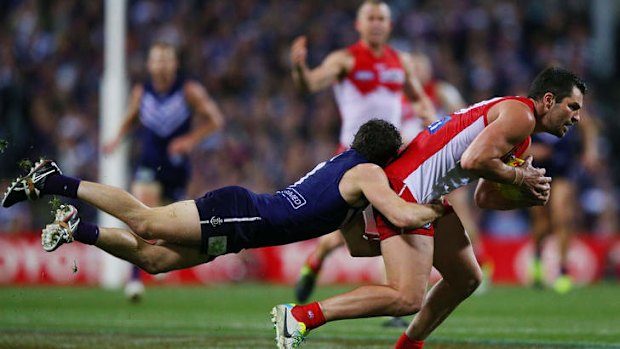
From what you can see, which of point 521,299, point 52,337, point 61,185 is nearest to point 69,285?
point 521,299

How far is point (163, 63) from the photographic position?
1379cm

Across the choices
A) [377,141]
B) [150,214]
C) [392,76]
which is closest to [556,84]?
[377,141]

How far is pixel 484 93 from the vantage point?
20.8 metres

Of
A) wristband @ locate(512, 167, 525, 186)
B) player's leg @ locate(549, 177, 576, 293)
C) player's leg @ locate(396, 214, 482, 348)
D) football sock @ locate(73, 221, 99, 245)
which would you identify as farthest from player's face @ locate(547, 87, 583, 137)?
player's leg @ locate(549, 177, 576, 293)

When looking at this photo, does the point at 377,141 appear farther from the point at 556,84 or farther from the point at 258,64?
the point at 258,64

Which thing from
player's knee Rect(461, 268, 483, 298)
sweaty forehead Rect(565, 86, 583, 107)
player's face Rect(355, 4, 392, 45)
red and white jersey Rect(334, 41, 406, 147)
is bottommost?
player's knee Rect(461, 268, 483, 298)

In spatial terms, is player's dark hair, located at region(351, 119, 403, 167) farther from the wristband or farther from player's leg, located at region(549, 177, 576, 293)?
player's leg, located at region(549, 177, 576, 293)

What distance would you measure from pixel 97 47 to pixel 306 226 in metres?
15.8

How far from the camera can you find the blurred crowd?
19.9 meters

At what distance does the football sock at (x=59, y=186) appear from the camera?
7.37 meters

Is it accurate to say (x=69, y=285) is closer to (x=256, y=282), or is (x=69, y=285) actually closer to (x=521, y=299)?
(x=256, y=282)

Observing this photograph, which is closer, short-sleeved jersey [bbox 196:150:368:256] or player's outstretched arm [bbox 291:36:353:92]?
short-sleeved jersey [bbox 196:150:368:256]

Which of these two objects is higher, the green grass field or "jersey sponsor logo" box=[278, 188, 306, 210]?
"jersey sponsor logo" box=[278, 188, 306, 210]

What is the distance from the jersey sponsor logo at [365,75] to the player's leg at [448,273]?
443 centimetres
